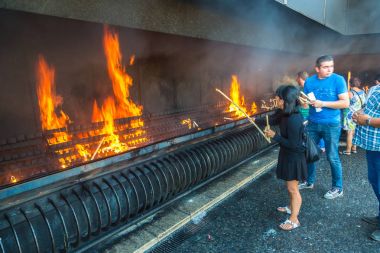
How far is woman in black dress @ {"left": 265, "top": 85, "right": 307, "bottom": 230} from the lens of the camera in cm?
333

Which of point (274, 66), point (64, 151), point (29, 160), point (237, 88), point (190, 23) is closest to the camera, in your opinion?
point (29, 160)

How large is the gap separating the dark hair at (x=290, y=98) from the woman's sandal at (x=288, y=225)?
1.54 m

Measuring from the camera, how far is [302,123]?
3381 millimetres

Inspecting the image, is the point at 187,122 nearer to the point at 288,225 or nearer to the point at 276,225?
the point at 276,225

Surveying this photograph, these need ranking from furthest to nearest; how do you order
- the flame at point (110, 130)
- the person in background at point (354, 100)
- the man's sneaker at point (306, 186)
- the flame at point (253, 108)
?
the flame at point (253, 108), the person in background at point (354, 100), the man's sneaker at point (306, 186), the flame at point (110, 130)

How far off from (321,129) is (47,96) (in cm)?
456

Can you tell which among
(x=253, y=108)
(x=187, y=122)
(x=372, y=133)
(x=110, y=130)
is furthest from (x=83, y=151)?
(x=253, y=108)

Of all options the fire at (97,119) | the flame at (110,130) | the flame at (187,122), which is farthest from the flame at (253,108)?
the flame at (110,130)

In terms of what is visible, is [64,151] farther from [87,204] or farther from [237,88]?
[237,88]

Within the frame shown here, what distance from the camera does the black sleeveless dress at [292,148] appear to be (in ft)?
11.0

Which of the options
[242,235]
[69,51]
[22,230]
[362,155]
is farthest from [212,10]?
[362,155]

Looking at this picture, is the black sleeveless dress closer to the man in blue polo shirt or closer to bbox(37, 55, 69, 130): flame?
the man in blue polo shirt

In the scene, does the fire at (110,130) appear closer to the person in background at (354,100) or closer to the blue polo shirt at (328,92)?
the blue polo shirt at (328,92)

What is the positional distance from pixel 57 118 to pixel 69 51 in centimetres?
116
